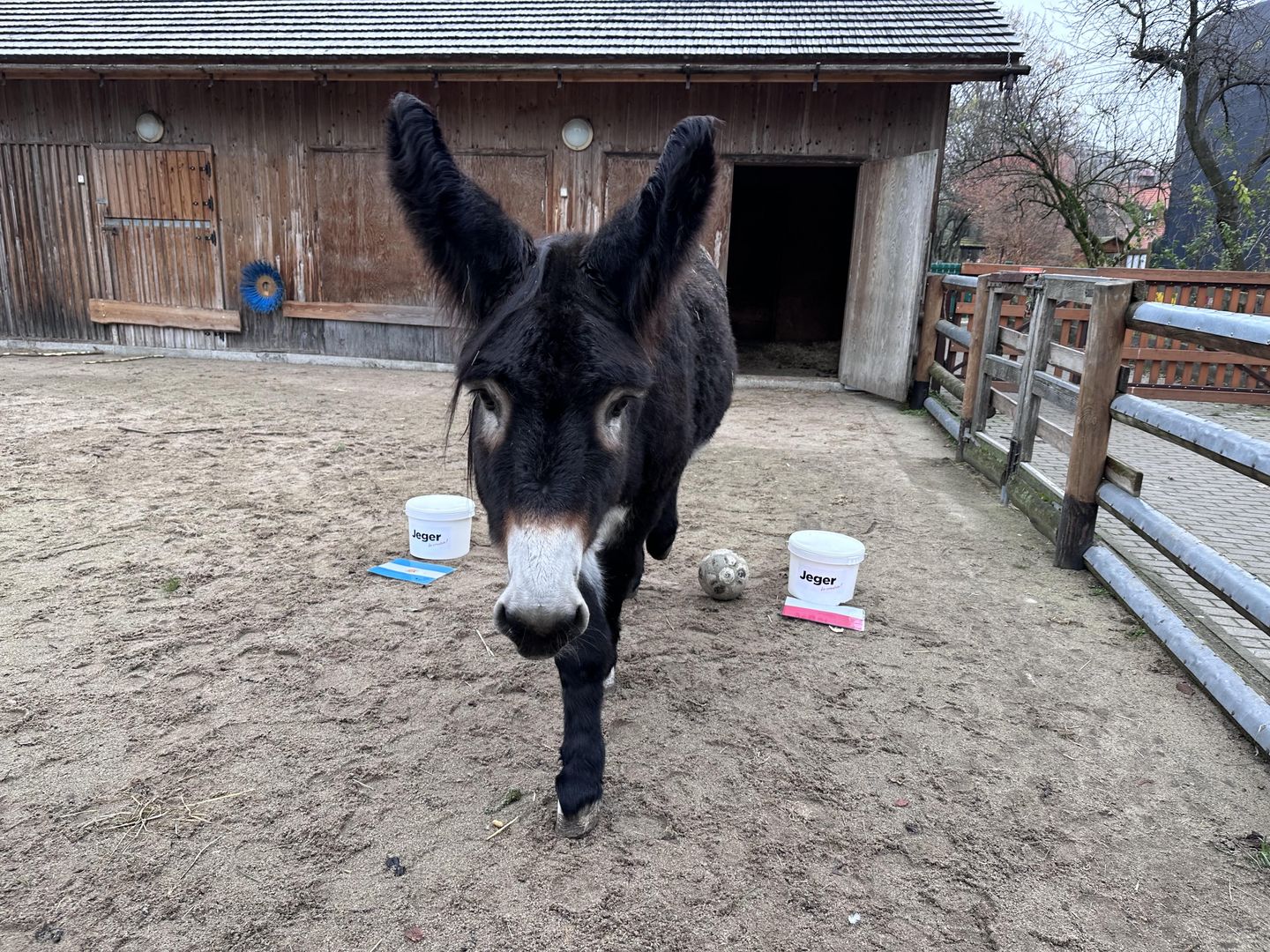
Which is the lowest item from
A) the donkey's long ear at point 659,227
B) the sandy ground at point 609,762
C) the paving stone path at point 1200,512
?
the sandy ground at point 609,762

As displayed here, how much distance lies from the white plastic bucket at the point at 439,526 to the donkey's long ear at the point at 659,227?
2.16 metres

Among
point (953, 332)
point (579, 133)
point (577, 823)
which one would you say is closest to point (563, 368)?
point (577, 823)

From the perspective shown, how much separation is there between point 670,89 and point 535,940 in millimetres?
9169

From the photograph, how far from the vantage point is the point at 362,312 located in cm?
991

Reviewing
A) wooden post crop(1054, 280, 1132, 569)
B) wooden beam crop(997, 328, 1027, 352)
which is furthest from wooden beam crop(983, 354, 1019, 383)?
wooden post crop(1054, 280, 1132, 569)

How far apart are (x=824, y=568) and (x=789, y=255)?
37.7ft

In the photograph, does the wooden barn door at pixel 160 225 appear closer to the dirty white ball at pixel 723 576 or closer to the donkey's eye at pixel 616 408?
the dirty white ball at pixel 723 576

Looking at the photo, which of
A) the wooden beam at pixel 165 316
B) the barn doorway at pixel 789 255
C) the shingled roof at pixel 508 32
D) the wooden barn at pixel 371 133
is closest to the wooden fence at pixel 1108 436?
the wooden barn at pixel 371 133

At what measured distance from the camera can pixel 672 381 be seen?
8.33ft

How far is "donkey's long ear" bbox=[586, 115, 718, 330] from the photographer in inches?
72.7

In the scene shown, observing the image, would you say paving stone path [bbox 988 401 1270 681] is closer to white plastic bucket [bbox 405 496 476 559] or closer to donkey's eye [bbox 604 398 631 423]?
donkey's eye [bbox 604 398 631 423]

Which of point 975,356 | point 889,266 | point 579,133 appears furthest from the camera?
point 579,133

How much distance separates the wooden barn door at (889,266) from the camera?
8398mm

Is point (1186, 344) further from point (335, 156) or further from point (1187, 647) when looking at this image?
point (335, 156)
